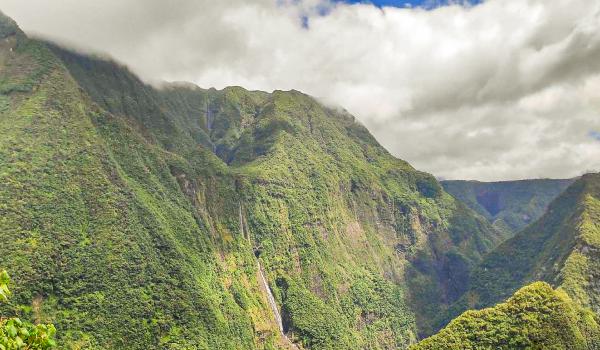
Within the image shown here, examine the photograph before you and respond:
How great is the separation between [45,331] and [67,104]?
16865 centimetres

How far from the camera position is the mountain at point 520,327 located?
76.4 meters

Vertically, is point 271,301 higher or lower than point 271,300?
lower

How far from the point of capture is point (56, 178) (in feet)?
452

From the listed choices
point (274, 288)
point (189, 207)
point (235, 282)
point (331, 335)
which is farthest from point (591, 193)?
point (189, 207)

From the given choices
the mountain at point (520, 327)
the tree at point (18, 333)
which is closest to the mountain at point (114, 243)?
the mountain at point (520, 327)

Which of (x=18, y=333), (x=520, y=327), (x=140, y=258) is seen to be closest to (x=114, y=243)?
(x=140, y=258)

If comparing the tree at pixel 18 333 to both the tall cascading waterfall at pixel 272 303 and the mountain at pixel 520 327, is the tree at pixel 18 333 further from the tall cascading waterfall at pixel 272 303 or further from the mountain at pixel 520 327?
the tall cascading waterfall at pixel 272 303

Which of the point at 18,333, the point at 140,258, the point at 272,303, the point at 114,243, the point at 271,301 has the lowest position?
the point at 272,303

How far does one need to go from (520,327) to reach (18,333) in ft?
276

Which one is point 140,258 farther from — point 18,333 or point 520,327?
point 18,333

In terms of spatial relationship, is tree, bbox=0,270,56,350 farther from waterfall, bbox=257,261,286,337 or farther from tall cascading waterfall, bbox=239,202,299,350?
waterfall, bbox=257,261,286,337

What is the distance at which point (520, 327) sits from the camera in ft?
255

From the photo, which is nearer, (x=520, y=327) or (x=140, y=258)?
(x=520, y=327)

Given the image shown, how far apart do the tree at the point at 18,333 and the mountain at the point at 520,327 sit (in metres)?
75.0
